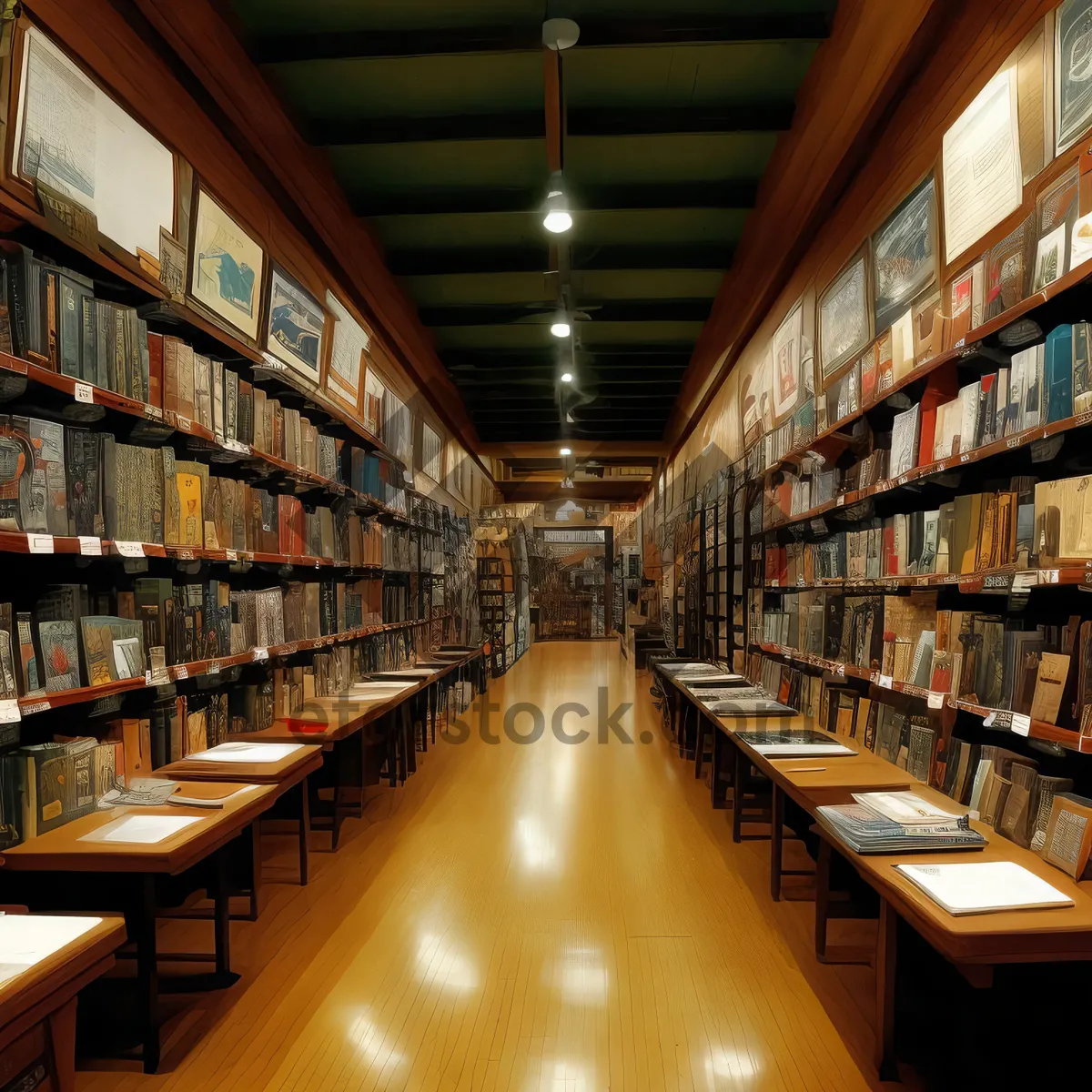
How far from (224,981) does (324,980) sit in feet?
1.10

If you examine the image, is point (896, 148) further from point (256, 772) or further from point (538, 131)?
point (256, 772)

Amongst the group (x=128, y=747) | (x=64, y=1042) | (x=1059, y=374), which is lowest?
(x=64, y=1042)

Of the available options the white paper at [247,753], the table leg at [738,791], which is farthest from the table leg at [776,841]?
the white paper at [247,753]

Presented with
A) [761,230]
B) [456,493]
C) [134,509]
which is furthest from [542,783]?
[456,493]

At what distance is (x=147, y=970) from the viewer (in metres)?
2.19

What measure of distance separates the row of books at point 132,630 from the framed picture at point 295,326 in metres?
1.31

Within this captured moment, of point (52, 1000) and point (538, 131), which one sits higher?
point (538, 131)

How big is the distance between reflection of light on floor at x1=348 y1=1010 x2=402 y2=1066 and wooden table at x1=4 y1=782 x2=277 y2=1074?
0.56 meters

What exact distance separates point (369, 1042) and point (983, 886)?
1.81 m

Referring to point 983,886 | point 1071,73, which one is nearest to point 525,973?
point 983,886

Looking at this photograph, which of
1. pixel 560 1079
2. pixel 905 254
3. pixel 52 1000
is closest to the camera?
A: pixel 52 1000

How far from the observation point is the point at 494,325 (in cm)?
764

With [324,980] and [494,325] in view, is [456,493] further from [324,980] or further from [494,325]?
[324,980]

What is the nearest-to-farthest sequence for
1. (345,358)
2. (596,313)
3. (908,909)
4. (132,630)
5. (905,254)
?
(908,909) < (132,630) < (905,254) < (345,358) < (596,313)
